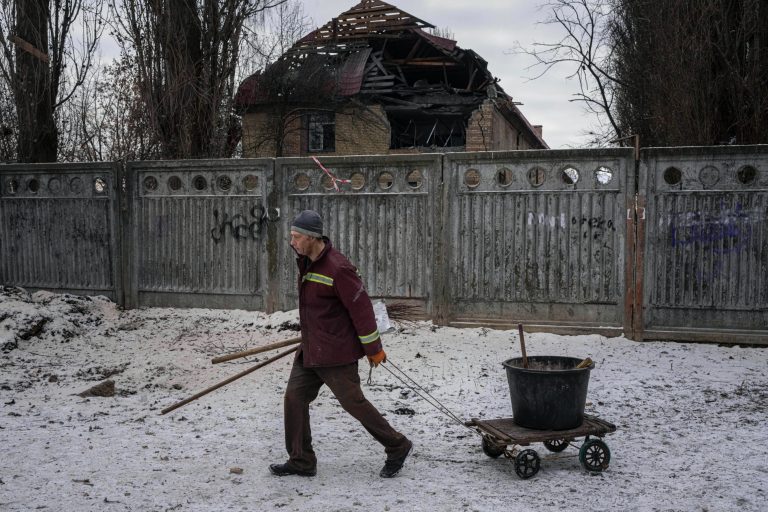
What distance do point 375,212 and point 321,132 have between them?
695 inches

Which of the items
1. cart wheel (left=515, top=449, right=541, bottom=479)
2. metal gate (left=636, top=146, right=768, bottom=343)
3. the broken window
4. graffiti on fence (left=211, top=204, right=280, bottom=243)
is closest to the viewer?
cart wheel (left=515, top=449, right=541, bottom=479)

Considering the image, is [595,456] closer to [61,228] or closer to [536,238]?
[536,238]

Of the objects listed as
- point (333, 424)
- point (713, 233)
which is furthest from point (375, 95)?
point (333, 424)

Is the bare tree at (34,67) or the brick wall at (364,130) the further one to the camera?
the brick wall at (364,130)

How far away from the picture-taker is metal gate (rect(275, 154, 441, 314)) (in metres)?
8.61

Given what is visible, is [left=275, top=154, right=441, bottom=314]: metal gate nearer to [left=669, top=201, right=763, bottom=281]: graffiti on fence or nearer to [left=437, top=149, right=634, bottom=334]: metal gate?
[left=437, top=149, right=634, bottom=334]: metal gate

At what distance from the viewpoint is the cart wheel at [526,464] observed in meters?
4.49

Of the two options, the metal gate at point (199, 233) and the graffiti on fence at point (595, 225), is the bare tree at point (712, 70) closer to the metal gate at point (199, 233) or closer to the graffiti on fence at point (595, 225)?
the graffiti on fence at point (595, 225)

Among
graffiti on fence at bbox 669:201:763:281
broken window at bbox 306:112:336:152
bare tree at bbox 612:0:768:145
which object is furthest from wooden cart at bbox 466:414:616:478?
broken window at bbox 306:112:336:152

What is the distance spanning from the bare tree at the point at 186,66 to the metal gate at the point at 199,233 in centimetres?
169

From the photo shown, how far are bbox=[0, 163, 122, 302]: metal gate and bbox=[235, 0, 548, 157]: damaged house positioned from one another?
13.3m

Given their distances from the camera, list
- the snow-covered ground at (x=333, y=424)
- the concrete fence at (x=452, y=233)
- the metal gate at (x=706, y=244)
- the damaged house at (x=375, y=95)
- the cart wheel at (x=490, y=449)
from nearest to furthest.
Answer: the snow-covered ground at (x=333, y=424) < the cart wheel at (x=490, y=449) < the metal gate at (x=706, y=244) < the concrete fence at (x=452, y=233) < the damaged house at (x=375, y=95)

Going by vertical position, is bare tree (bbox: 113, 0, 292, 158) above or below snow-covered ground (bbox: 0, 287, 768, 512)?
above

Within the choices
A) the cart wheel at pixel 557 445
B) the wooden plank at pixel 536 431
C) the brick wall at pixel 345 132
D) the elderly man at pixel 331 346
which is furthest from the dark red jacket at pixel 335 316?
the brick wall at pixel 345 132
